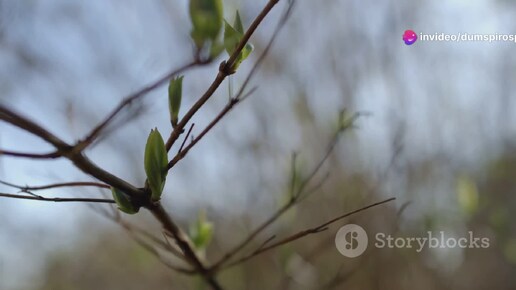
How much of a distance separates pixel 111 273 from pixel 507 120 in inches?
66.9

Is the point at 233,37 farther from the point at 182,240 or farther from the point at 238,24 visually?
the point at 182,240

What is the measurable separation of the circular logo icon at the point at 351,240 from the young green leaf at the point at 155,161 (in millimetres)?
654

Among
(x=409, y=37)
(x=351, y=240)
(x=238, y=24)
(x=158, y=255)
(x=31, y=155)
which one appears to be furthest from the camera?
(x=409, y=37)

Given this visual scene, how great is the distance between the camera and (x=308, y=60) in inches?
61.5

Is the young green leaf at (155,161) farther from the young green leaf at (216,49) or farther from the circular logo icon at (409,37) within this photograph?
the circular logo icon at (409,37)

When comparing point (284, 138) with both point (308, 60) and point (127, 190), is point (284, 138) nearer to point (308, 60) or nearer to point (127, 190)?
point (308, 60)

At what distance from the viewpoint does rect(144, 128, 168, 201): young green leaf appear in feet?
1.14

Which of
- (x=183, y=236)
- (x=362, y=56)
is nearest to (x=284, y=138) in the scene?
(x=362, y=56)

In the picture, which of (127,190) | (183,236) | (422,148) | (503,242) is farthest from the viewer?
(422,148)

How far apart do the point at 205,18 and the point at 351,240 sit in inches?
27.6

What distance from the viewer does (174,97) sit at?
0.39m

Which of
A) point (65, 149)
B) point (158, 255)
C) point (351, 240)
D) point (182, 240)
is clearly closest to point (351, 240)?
point (351, 240)

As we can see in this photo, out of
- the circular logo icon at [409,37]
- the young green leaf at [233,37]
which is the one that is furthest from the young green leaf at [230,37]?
the circular logo icon at [409,37]

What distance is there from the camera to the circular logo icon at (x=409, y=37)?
1.36 metres
